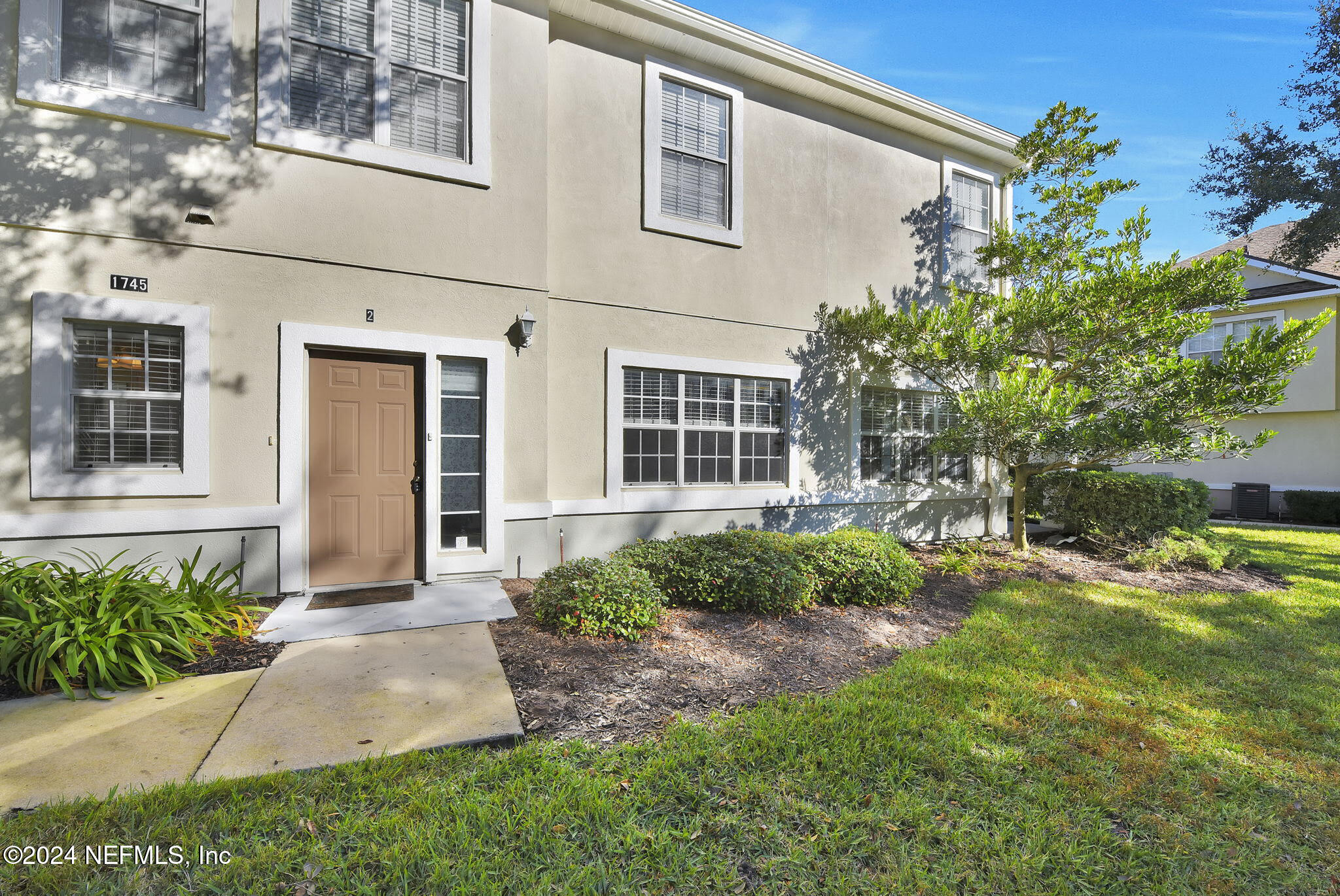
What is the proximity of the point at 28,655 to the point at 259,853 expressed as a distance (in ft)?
9.64

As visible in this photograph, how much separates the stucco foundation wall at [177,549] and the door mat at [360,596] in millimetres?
462

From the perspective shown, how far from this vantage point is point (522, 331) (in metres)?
6.47

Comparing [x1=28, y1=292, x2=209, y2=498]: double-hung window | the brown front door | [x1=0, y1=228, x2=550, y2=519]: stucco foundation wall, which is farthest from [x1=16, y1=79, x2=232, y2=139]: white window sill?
the brown front door

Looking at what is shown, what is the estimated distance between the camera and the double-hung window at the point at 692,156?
759 cm

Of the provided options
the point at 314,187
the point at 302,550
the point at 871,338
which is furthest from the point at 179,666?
the point at 871,338

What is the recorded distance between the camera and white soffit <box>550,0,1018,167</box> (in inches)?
281

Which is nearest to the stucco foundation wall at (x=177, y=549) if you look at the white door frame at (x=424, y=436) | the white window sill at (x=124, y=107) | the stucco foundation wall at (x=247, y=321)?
the white door frame at (x=424, y=436)

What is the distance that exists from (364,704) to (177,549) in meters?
3.06

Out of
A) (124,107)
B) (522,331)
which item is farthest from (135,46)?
(522,331)

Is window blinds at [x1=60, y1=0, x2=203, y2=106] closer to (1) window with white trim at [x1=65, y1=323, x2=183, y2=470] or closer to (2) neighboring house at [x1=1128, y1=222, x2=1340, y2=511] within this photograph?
(1) window with white trim at [x1=65, y1=323, x2=183, y2=470]

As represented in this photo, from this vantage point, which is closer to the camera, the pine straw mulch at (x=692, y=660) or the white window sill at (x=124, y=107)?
the pine straw mulch at (x=692, y=660)

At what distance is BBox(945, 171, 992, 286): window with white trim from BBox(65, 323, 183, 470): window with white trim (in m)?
10.8

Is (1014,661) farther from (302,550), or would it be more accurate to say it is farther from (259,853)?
(302,550)

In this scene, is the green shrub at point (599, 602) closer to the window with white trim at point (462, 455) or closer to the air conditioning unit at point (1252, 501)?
the window with white trim at point (462, 455)
